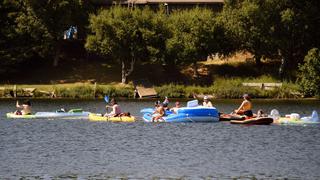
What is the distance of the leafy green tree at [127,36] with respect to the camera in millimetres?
87250

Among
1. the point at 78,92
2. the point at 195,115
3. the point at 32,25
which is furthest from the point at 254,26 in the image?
the point at 195,115

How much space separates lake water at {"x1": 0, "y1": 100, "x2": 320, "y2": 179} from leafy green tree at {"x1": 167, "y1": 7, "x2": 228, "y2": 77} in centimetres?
2841

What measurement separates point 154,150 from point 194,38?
146 ft

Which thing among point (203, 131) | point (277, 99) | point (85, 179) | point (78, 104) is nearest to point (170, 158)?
point (85, 179)

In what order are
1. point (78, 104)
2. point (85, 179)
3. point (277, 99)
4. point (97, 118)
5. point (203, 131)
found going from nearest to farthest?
1. point (85, 179)
2. point (203, 131)
3. point (97, 118)
4. point (78, 104)
5. point (277, 99)

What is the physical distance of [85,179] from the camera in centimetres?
3575

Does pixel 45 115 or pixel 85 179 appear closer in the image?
pixel 85 179

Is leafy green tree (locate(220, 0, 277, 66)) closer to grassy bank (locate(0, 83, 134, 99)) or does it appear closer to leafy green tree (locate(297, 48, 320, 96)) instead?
leafy green tree (locate(297, 48, 320, 96))

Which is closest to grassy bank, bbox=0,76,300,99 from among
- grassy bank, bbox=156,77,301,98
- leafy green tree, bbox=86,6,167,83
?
grassy bank, bbox=156,77,301,98

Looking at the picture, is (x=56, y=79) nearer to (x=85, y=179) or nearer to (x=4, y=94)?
(x=4, y=94)

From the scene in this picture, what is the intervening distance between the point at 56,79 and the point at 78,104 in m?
15.2

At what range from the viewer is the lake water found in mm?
37406

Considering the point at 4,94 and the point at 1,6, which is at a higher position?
the point at 1,6

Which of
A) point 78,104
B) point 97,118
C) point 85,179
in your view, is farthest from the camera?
point 78,104
